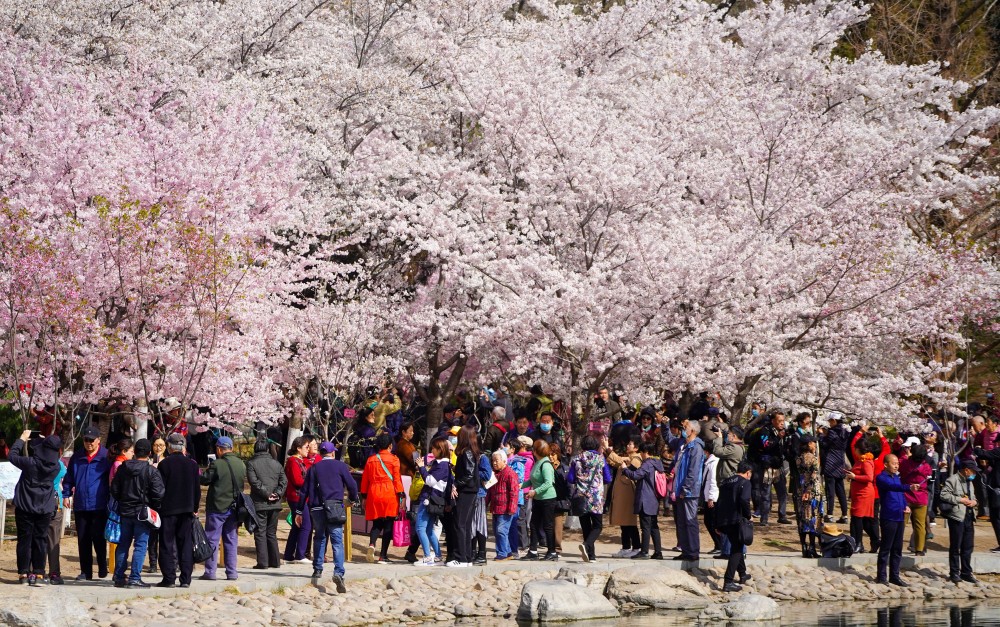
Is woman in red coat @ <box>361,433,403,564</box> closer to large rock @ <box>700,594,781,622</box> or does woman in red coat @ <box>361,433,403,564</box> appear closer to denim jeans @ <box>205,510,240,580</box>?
denim jeans @ <box>205,510,240,580</box>

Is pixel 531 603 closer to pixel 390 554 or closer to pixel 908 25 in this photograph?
pixel 390 554

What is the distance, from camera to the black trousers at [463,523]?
13312 mm

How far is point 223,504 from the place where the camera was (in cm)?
1208

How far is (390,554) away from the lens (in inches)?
571

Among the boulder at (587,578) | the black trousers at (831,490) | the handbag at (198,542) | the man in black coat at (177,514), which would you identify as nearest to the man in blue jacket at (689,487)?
the boulder at (587,578)

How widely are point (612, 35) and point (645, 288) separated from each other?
773 centimetres

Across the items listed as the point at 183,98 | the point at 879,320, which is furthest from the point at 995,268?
the point at 183,98

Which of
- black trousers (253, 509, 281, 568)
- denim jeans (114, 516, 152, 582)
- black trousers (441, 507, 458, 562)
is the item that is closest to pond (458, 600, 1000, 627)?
black trousers (441, 507, 458, 562)

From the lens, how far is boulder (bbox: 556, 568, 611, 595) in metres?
13.0

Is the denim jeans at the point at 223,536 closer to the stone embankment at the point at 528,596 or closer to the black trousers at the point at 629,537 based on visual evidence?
the stone embankment at the point at 528,596

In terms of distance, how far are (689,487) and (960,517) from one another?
338 cm

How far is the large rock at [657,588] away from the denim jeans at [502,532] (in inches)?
55.7

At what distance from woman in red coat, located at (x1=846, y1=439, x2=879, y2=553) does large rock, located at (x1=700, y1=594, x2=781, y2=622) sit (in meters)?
2.62

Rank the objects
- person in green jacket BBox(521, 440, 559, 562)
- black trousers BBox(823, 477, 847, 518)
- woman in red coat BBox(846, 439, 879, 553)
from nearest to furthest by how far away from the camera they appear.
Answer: person in green jacket BBox(521, 440, 559, 562), woman in red coat BBox(846, 439, 879, 553), black trousers BBox(823, 477, 847, 518)
